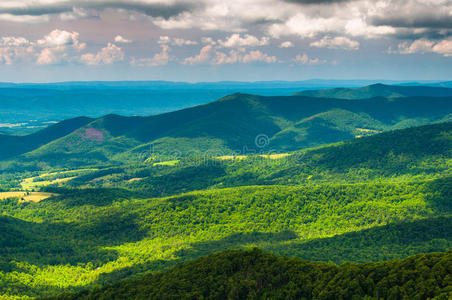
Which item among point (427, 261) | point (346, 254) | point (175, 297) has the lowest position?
point (346, 254)

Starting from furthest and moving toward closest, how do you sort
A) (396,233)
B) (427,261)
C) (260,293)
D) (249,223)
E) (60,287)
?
(249,223)
(396,233)
(60,287)
(260,293)
(427,261)

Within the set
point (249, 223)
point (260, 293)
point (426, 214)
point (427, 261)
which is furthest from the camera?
point (249, 223)

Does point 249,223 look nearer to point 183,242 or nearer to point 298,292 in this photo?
point 183,242

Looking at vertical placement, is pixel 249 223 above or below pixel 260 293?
below

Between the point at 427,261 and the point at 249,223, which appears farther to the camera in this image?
the point at 249,223

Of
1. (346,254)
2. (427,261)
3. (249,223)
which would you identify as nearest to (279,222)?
(249,223)

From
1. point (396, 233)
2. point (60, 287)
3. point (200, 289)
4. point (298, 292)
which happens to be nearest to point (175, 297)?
point (200, 289)
